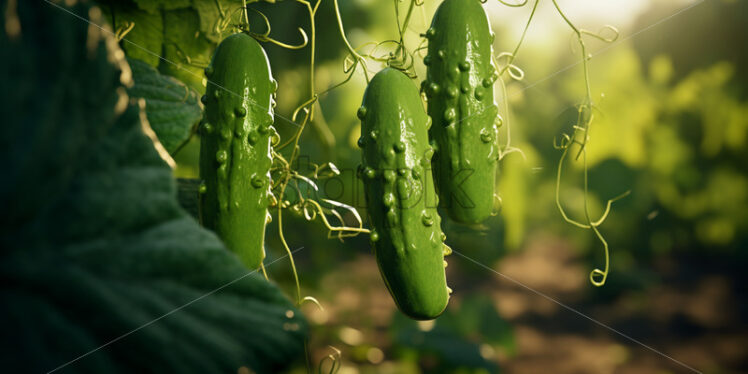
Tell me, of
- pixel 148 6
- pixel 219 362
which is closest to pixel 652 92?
pixel 148 6

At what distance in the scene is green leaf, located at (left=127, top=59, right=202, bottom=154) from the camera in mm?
499

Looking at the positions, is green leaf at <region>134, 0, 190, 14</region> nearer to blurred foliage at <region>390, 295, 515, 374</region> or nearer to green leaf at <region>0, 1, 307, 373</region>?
green leaf at <region>0, 1, 307, 373</region>

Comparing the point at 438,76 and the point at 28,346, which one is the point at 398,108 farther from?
the point at 28,346

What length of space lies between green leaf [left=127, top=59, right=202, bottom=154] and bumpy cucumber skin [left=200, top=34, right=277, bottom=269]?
5 cm

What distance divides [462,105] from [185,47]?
0.36 metres

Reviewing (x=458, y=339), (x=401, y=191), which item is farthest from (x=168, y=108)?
(x=458, y=339)

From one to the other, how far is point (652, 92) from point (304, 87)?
206 cm

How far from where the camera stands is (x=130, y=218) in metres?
0.24

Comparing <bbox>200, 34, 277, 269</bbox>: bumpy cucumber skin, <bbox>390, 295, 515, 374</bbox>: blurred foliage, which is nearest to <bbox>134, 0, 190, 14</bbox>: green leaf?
<bbox>200, 34, 277, 269</bbox>: bumpy cucumber skin

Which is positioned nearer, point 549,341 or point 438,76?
point 438,76

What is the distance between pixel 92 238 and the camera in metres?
0.24

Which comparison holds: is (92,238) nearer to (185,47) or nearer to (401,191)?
(401,191)

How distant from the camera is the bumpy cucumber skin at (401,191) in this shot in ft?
1.59

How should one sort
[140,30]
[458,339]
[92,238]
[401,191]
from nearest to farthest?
[92,238]
[401,191]
[140,30]
[458,339]
